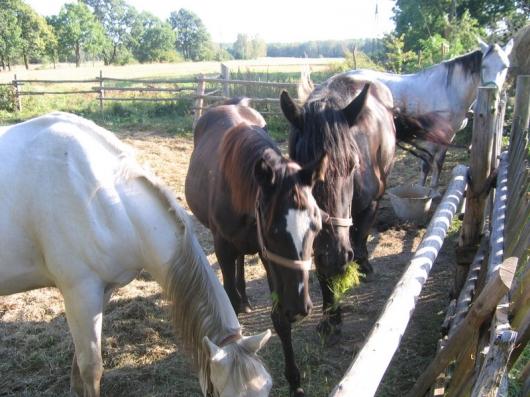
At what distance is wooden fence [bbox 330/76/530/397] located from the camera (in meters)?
1.35

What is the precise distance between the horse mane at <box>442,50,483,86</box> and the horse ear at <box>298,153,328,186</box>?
514 centimetres

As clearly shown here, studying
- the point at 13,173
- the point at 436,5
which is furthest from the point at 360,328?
the point at 436,5

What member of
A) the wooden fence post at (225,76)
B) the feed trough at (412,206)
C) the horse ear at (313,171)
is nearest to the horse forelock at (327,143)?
the horse ear at (313,171)

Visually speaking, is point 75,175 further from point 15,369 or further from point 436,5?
point 436,5

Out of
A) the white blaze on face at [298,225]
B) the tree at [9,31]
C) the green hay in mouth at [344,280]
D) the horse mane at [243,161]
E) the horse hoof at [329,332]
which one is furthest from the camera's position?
the tree at [9,31]

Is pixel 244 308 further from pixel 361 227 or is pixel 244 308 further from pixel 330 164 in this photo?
pixel 330 164

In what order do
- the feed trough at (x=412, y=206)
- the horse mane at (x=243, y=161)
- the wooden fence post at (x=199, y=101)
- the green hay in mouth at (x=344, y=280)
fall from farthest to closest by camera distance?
the wooden fence post at (x=199, y=101) < the feed trough at (x=412, y=206) < the green hay in mouth at (x=344, y=280) < the horse mane at (x=243, y=161)

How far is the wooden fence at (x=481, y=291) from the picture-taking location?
4.42 feet

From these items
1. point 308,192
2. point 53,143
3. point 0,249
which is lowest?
point 0,249

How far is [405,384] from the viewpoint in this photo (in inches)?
107

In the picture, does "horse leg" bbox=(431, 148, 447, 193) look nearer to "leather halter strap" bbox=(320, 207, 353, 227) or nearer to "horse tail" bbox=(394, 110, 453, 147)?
"horse tail" bbox=(394, 110, 453, 147)

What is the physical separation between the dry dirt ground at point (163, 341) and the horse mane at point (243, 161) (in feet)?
4.37

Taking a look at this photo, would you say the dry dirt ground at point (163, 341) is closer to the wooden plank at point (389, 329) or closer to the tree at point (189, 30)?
the wooden plank at point (389, 329)

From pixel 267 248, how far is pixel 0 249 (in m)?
1.42
